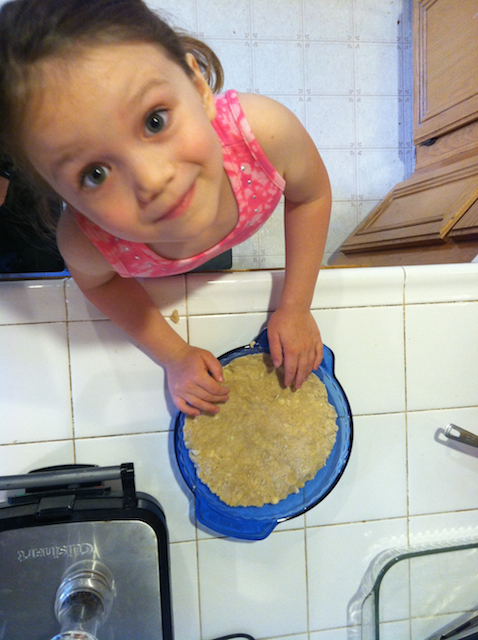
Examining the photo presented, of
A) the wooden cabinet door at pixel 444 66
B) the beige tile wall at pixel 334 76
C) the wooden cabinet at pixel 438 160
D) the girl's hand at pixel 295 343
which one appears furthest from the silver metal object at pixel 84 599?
the wooden cabinet door at pixel 444 66

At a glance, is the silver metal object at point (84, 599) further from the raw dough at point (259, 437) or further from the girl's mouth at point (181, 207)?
the girl's mouth at point (181, 207)

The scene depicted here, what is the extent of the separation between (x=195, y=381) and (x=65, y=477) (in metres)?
0.23

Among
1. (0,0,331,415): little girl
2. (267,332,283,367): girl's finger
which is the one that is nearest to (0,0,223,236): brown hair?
(0,0,331,415): little girl

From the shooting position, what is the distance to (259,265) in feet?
5.91

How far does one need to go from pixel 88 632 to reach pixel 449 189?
1337mm

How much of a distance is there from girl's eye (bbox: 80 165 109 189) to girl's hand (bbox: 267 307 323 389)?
335mm

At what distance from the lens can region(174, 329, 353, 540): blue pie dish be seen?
2.15 feet

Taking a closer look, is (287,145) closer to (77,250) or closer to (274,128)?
(274,128)

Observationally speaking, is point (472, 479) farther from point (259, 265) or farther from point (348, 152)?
point (348, 152)

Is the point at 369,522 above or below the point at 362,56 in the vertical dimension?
below

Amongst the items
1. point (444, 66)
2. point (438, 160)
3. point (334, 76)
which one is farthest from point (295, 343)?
point (334, 76)

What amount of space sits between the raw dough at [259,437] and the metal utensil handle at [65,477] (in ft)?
0.39

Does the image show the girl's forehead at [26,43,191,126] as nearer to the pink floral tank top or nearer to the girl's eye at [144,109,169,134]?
the girl's eye at [144,109,169,134]

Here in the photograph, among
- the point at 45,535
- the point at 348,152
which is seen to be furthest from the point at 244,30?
the point at 45,535
